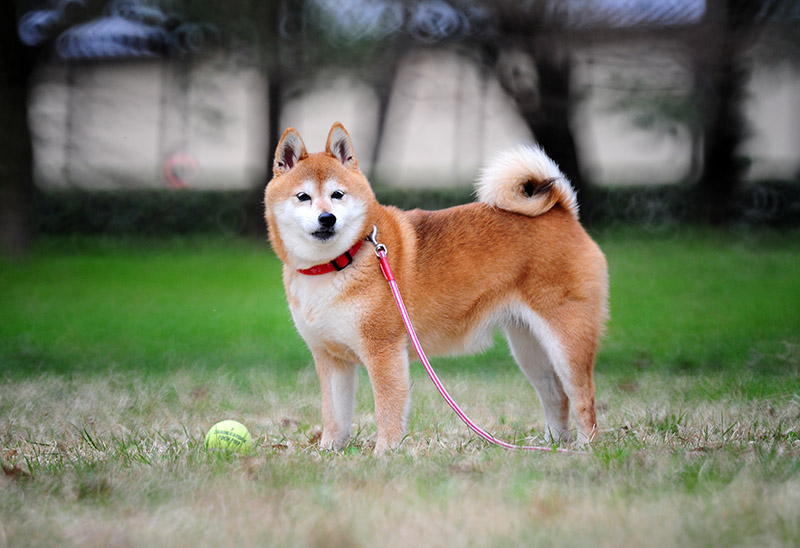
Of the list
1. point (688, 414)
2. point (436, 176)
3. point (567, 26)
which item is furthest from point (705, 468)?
point (436, 176)

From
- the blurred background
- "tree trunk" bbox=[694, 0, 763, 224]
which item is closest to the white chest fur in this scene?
the blurred background

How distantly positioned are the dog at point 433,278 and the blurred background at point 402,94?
8764 mm

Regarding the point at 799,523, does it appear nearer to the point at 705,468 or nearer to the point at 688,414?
the point at 705,468

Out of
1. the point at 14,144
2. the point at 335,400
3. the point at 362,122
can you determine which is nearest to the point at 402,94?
the point at 362,122

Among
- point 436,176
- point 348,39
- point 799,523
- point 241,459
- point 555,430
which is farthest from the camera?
point 436,176

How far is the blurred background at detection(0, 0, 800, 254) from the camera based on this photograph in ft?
39.7

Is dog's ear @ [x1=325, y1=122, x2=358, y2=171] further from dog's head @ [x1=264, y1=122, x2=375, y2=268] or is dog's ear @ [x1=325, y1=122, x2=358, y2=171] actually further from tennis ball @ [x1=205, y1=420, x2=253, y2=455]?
tennis ball @ [x1=205, y1=420, x2=253, y2=455]

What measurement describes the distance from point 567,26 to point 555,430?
912 centimetres

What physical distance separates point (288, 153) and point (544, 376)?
5.93ft

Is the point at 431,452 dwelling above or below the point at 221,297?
above

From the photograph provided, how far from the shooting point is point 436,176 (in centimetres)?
1591

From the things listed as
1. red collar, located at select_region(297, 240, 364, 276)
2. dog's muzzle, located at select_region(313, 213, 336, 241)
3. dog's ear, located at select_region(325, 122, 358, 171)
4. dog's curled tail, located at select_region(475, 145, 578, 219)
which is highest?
dog's ear, located at select_region(325, 122, 358, 171)

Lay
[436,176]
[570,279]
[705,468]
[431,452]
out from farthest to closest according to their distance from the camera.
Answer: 1. [436,176]
2. [570,279]
3. [431,452]
4. [705,468]

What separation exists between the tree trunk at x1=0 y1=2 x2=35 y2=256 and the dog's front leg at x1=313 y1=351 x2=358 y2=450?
33.5ft
